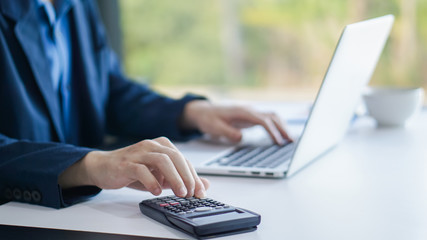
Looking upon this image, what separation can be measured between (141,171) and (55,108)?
0.52 meters

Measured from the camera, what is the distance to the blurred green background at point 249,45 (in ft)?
16.7

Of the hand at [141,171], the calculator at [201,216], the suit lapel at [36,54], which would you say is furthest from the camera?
the suit lapel at [36,54]

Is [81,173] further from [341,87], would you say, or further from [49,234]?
[341,87]

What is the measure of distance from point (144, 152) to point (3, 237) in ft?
0.74

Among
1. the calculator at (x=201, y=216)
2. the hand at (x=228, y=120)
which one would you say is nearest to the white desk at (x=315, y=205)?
the calculator at (x=201, y=216)

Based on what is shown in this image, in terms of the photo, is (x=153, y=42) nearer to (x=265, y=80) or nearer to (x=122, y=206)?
(x=265, y=80)

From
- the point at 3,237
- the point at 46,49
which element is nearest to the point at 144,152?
the point at 3,237

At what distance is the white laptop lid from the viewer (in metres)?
1.00

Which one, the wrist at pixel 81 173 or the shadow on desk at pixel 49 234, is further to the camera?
the wrist at pixel 81 173

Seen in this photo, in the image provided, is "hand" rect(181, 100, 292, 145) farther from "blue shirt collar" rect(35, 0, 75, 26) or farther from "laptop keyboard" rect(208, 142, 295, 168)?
"blue shirt collar" rect(35, 0, 75, 26)

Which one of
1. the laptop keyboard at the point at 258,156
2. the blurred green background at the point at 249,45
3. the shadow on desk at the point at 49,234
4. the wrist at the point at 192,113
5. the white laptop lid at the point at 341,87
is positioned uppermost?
the blurred green background at the point at 249,45

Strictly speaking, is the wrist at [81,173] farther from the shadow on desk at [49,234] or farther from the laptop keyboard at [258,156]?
the laptop keyboard at [258,156]

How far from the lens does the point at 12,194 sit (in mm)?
992

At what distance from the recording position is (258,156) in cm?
122
